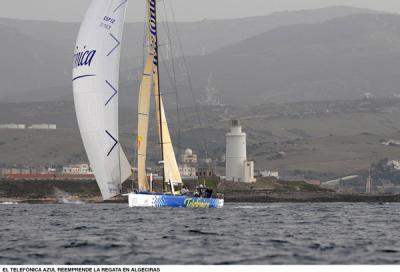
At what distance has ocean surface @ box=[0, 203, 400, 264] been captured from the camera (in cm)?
3766

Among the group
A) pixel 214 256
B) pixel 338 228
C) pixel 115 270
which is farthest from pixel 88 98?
pixel 115 270

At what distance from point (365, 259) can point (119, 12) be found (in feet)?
136

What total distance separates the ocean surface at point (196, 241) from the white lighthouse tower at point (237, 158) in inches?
3427

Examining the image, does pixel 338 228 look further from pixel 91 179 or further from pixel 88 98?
pixel 91 179

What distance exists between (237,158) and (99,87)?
80.3 metres

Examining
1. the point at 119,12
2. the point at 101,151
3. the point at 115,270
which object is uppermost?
the point at 119,12

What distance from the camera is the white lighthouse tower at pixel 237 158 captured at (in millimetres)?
151375

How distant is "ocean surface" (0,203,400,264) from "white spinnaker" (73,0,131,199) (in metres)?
10.4

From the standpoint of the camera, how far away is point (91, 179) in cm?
16288

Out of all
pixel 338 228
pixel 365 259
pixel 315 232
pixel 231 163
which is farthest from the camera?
pixel 231 163

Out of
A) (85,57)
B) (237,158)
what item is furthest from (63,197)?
(85,57)

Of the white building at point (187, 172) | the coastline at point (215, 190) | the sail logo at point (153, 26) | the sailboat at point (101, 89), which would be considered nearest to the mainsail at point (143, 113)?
the sail logo at point (153, 26)

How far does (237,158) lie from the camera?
153 metres

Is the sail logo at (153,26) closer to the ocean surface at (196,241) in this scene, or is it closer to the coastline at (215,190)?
the ocean surface at (196,241)
